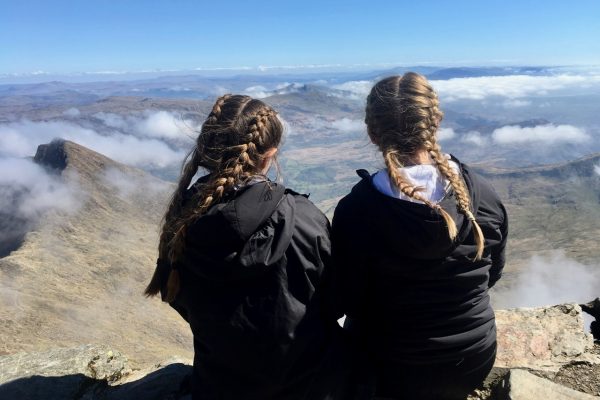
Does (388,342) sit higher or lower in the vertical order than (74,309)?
higher

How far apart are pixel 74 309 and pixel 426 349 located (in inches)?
5626

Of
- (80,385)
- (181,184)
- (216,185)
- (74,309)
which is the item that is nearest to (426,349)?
(216,185)

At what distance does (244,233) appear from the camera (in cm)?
547

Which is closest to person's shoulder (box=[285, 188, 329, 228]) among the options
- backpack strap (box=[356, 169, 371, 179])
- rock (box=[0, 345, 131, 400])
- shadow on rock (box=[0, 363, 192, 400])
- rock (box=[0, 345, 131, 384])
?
backpack strap (box=[356, 169, 371, 179])

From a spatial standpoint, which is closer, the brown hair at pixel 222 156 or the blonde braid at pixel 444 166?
the brown hair at pixel 222 156

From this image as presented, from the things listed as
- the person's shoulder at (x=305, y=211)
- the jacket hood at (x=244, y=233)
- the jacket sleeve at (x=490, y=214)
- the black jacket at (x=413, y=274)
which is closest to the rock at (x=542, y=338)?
the black jacket at (x=413, y=274)

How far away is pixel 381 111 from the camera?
6.60m

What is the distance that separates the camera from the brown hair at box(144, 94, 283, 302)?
587cm

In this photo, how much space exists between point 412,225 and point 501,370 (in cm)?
449

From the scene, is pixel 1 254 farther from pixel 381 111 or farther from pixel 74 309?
pixel 381 111

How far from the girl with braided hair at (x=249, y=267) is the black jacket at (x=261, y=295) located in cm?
1

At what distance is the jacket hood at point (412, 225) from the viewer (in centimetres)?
582

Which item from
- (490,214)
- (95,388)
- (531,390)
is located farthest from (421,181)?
(95,388)

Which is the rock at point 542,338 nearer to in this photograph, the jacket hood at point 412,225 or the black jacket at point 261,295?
the jacket hood at point 412,225
